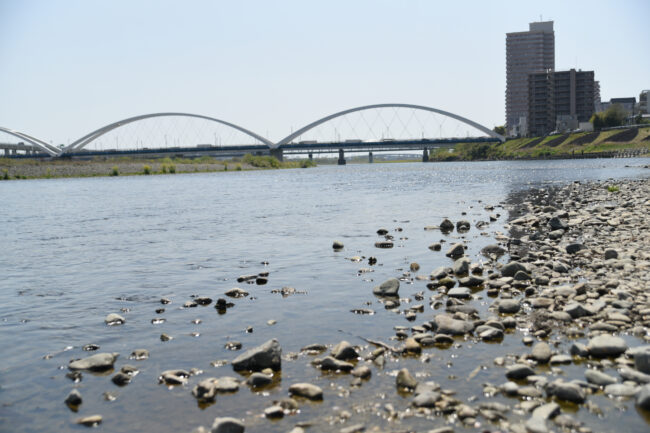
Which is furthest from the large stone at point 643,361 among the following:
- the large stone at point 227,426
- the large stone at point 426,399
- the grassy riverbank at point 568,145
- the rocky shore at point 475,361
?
the grassy riverbank at point 568,145

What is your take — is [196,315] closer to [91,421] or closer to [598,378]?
[91,421]

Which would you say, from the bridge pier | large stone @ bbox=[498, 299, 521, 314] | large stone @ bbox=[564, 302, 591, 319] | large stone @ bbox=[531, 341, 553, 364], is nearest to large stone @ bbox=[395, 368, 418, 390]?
large stone @ bbox=[531, 341, 553, 364]

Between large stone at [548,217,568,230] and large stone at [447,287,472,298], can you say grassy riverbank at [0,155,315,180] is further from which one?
large stone at [447,287,472,298]

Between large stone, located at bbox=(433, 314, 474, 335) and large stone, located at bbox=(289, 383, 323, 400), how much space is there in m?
2.78

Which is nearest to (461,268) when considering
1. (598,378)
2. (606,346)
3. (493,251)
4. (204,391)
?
(493,251)

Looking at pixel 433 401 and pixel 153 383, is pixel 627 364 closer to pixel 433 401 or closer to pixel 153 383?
pixel 433 401

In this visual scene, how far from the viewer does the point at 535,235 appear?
17984mm

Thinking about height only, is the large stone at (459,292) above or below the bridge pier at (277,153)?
below

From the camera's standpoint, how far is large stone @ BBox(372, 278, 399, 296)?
461 inches

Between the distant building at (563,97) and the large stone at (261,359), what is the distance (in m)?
205

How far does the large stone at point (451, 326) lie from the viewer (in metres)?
8.91

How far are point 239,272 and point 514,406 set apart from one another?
982 centimetres

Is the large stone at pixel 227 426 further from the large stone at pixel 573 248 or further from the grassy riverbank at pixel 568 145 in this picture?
the grassy riverbank at pixel 568 145

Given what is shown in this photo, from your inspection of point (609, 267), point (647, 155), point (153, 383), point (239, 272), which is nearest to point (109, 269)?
point (239, 272)
